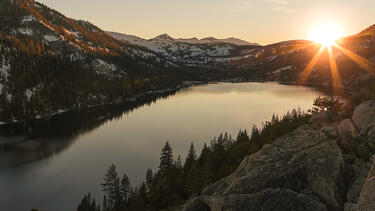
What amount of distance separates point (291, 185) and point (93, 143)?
97.8 meters

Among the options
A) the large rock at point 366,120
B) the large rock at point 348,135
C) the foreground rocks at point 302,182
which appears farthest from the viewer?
the large rock at point 366,120

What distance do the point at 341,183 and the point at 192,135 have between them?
9187 cm

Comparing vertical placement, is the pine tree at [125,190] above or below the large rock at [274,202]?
below

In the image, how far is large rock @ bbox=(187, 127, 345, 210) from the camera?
1484cm

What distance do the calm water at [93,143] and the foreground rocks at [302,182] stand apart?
51.2 meters

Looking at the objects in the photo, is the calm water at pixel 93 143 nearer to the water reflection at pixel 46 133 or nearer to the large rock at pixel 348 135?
the water reflection at pixel 46 133

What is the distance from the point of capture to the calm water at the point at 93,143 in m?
64.1

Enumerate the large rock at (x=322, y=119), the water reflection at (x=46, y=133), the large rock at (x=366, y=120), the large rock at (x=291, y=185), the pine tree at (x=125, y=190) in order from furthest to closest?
the water reflection at (x=46, y=133) < the pine tree at (x=125, y=190) < the large rock at (x=322, y=119) < the large rock at (x=366, y=120) < the large rock at (x=291, y=185)

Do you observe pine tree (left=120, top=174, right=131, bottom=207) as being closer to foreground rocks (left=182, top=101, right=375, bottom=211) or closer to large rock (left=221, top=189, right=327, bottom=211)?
foreground rocks (left=182, top=101, right=375, bottom=211)

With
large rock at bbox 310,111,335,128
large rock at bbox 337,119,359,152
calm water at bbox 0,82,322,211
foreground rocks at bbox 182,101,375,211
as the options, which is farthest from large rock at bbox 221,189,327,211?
calm water at bbox 0,82,322,211

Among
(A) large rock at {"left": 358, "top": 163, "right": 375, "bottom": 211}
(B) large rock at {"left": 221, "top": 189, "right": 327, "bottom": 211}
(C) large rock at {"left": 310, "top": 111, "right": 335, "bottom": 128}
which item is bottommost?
(B) large rock at {"left": 221, "top": 189, "right": 327, "bottom": 211}

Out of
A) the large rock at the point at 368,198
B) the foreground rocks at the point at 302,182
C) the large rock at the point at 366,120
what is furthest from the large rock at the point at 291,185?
the large rock at the point at 366,120

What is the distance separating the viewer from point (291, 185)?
16.7 metres

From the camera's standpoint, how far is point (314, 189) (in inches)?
640
